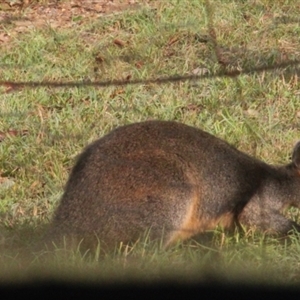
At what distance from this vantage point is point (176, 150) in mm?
5715

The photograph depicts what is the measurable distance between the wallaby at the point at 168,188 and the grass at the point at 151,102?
14 centimetres

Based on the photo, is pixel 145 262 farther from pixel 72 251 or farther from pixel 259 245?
pixel 259 245

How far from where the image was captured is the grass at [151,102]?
5.29 m

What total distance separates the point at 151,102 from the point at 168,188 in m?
2.65

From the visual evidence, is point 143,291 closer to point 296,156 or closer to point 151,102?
point 296,156

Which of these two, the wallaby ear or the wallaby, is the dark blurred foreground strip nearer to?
the wallaby

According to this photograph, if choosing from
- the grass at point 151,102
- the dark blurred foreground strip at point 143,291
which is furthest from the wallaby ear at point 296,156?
the dark blurred foreground strip at point 143,291

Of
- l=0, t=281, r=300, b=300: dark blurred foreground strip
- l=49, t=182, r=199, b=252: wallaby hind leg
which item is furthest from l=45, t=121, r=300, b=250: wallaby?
l=0, t=281, r=300, b=300: dark blurred foreground strip

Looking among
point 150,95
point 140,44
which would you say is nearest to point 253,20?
point 140,44

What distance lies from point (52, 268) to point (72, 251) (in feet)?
0.53

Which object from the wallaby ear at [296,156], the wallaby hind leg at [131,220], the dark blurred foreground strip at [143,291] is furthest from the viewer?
the wallaby ear at [296,156]

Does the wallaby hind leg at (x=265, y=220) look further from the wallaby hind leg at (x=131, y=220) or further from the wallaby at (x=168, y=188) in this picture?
the wallaby hind leg at (x=131, y=220)

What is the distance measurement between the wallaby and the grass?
0.14 meters

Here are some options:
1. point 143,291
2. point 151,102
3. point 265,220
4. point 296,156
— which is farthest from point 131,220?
point 151,102
